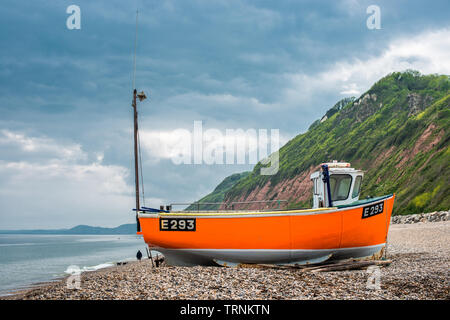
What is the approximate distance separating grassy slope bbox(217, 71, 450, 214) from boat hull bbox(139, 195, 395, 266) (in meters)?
41.7

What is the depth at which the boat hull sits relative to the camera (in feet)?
51.7

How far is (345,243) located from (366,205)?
1858 millimetres

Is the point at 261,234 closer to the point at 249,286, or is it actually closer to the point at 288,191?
the point at 249,286

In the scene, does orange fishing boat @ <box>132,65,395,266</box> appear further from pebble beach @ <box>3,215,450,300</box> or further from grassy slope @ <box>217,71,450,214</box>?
grassy slope @ <box>217,71,450,214</box>

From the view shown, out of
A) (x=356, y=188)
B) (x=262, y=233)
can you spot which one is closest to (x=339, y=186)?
(x=356, y=188)

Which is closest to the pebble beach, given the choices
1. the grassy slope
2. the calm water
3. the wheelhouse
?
the wheelhouse

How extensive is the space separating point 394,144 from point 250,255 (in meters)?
88.7

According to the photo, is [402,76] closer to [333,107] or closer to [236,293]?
[333,107]

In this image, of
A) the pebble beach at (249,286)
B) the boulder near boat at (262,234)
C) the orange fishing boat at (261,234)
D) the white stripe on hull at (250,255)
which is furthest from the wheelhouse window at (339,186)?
the pebble beach at (249,286)

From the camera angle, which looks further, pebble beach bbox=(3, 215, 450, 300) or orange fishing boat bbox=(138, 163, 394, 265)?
orange fishing boat bbox=(138, 163, 394, 265)

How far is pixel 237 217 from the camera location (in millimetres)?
15688

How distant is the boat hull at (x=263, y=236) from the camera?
15750mm
